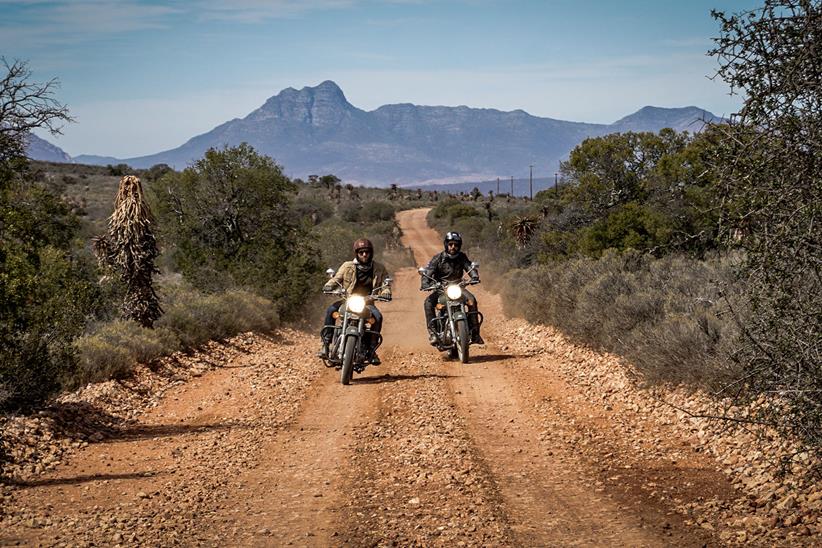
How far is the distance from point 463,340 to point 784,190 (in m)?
10.2

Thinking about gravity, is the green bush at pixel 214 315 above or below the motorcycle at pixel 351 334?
below

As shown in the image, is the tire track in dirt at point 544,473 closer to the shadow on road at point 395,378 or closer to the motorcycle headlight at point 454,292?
the shadow on road at point 395,378

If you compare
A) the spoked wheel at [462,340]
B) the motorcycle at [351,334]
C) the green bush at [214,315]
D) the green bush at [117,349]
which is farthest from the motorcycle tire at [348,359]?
the green bush at [214,315]

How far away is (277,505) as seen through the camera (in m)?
7.18

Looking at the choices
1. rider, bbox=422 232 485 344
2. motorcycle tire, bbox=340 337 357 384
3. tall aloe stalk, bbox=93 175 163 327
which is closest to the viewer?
motorcycle tire, bbox=340 337 357 384

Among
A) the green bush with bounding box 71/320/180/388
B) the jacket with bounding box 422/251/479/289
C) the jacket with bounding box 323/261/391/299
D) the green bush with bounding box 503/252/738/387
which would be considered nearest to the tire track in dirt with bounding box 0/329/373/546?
the green bush with bounding box 71/320/180/388

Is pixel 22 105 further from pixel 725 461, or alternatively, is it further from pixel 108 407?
pixel 725 461

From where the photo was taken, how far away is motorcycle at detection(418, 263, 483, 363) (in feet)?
50.9

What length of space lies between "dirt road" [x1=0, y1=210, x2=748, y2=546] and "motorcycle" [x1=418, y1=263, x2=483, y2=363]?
205cm

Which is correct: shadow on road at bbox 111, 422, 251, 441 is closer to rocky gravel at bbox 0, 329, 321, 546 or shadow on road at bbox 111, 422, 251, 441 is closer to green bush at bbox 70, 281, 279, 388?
rocky gravel at bbox 0, 329, 321, 546

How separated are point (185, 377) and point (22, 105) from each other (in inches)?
270

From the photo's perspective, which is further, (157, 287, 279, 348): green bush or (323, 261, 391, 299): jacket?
(157, 287, 279, 348): green bush

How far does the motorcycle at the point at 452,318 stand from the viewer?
15.5m

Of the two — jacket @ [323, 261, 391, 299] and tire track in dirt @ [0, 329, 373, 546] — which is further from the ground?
jacket @ [323, 261, 391, 299]
